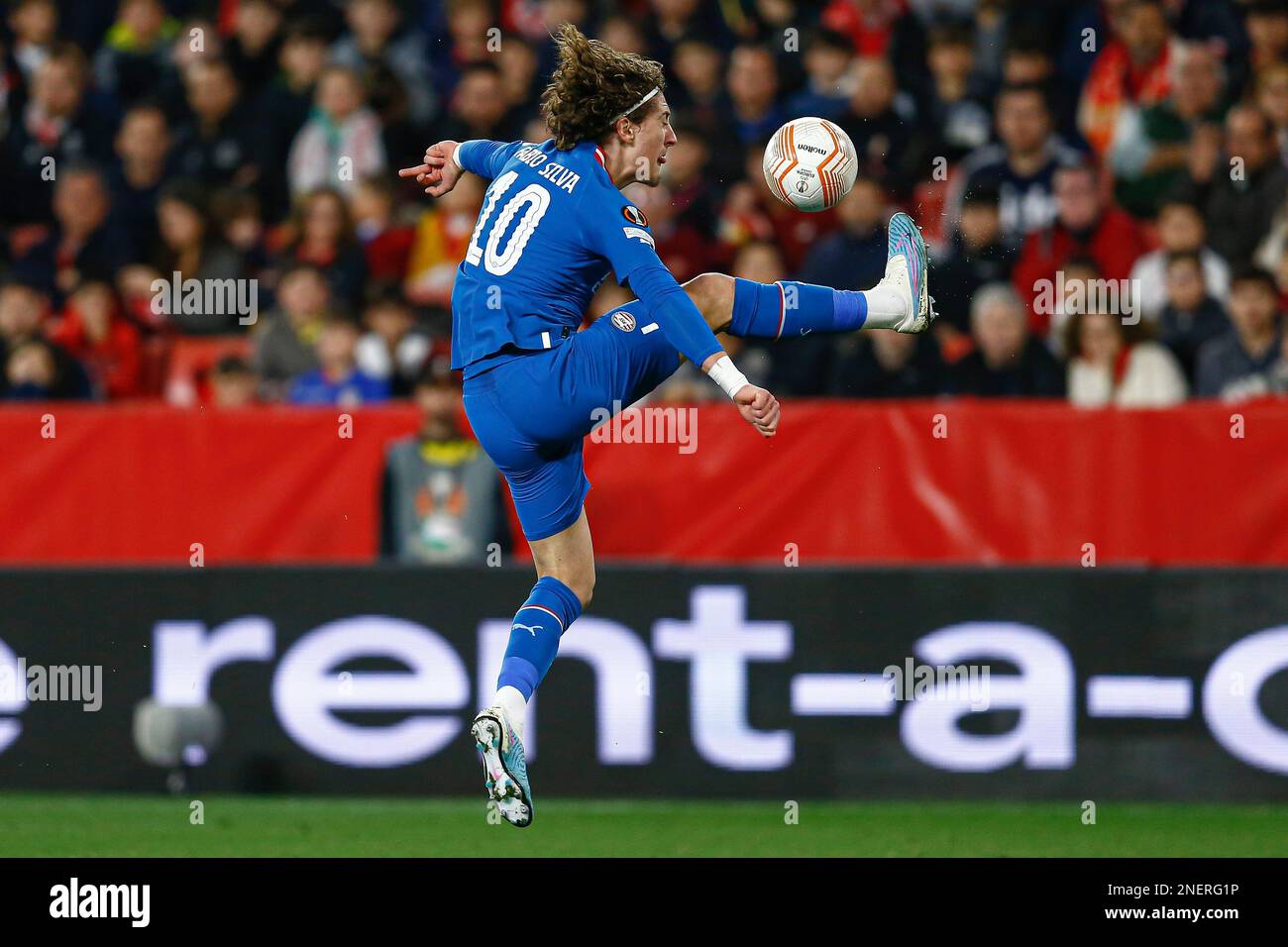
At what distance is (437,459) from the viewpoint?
403 inches

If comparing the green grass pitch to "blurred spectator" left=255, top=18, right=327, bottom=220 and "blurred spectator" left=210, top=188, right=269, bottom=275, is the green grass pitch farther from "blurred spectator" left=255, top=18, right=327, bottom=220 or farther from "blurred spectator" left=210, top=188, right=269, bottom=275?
"blurred spectator" left=255, top=18, right=327, bottom=220

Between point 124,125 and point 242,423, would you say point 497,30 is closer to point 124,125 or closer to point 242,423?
point 124,125

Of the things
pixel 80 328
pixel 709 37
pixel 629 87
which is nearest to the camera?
pixel 629 87

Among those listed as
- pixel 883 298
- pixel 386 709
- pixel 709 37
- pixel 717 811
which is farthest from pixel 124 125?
pixel 883 298

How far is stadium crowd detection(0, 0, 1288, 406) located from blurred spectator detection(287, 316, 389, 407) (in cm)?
2

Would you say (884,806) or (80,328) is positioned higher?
(80,328)

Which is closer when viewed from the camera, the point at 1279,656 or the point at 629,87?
the point at 629,87

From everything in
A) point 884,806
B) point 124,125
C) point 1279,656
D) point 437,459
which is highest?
point 124,125

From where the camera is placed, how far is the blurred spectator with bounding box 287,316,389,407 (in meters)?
11.3

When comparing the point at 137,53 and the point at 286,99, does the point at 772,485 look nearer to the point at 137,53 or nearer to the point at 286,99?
the point at 286,99

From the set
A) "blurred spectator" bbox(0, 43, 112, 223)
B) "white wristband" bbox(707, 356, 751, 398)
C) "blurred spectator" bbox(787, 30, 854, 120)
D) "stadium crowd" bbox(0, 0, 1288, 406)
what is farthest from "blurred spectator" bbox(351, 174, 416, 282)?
"white wristband" bbox(707, 356, 751, 398)

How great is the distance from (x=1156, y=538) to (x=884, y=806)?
1.85 m

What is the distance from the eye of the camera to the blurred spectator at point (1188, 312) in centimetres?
1081

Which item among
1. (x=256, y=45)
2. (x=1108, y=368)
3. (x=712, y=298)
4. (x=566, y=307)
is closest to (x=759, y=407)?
(x=712, y=298)
